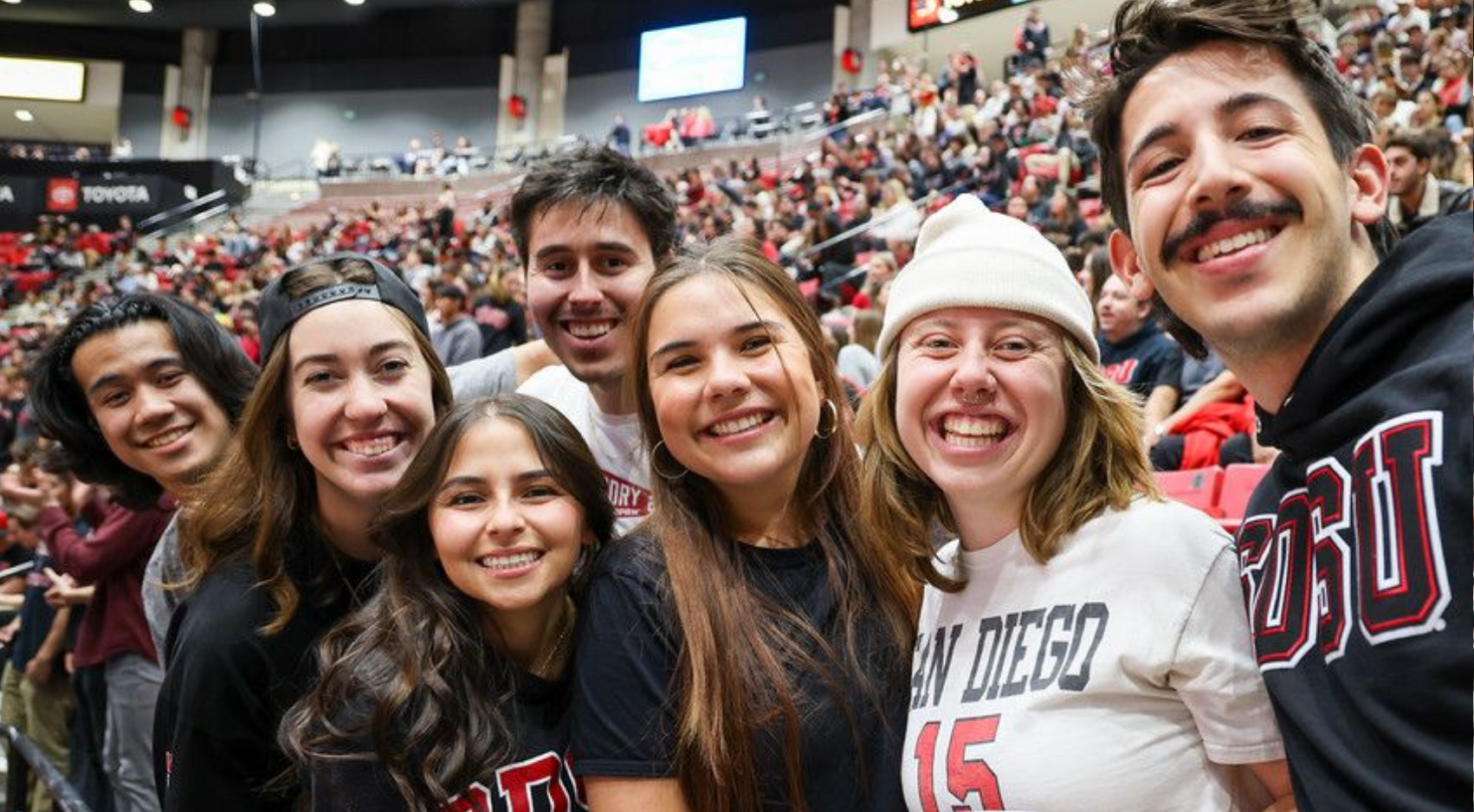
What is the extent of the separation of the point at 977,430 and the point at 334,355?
120cm

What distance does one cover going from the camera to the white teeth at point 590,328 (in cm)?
249

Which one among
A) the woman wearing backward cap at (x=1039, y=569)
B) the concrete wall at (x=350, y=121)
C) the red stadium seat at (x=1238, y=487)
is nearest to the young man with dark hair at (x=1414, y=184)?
the red stadium seat at (x=1238, y=487)

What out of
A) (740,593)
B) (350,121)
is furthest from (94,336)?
(350,121)

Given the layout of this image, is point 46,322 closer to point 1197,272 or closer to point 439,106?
point 439,106

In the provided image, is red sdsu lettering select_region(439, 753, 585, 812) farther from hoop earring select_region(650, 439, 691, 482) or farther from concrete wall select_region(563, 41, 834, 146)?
concrete wall select_region(563, 41, 834, 146)

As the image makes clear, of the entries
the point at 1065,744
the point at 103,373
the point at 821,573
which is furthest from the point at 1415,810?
the point at 103,373

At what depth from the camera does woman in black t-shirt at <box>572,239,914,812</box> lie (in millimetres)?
1629

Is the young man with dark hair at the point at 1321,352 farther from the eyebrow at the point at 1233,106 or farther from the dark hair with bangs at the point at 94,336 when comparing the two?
the dark hair with bangs at the point at 94,336

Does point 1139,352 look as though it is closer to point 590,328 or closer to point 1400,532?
point 590,328

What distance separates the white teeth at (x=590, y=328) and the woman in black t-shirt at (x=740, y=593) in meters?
0.55

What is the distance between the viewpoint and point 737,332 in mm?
1832

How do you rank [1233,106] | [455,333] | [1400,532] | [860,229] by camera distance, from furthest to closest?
1. [860,229]
2. [455,333]
3. [1233,106]
4. [1400,532]

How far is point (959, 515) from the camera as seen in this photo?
1.70m

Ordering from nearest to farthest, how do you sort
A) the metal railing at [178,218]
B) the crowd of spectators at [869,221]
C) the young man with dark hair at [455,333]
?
1. the crowd of spectators at [869,221]
2. the young man with dark hair at [455,333]
3. the metal railing at [178,218]
